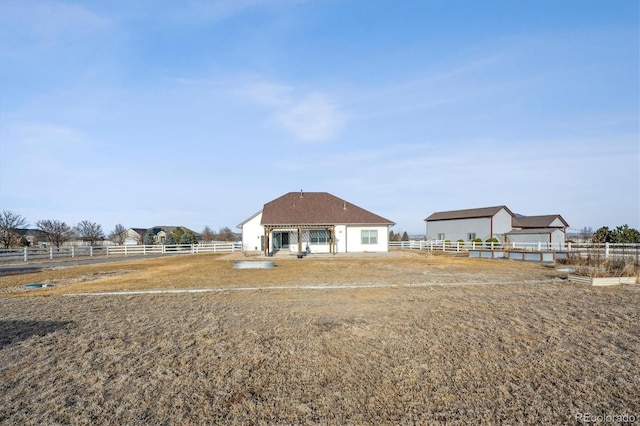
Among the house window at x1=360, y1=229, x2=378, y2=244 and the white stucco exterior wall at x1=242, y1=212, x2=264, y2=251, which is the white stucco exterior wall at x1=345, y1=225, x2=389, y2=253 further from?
the white stucco exterior wall at x1=242, y1=212, x2=264, y2=251

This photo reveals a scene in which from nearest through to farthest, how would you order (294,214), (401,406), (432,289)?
(401,406) < (432,289) < (294,214)

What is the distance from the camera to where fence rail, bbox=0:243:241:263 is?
28.0m

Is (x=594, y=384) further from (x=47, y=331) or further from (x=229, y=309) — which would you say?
(x=47, y=331)

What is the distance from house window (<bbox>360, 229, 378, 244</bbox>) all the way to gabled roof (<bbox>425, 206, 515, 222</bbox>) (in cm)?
1564

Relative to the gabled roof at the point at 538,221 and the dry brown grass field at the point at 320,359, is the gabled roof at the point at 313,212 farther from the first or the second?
the dry brown grass field at the point at 320,359

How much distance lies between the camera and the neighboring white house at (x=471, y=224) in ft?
129

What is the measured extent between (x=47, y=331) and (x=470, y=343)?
316 inches

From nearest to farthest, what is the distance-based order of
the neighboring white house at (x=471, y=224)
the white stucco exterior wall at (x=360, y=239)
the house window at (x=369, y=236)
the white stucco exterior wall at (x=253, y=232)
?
the white stucco exterior wall at (x=360, y=239), the house window at (x=369, y=236), the white stucco exterior wall at (x=253, y=232), the neighboring white house at (x=471, y=224)

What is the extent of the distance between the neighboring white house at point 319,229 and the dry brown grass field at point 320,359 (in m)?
21.1

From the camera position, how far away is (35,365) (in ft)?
17.0

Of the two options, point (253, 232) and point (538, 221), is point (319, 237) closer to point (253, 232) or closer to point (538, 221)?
point (253, 232)

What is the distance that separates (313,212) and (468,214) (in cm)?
2191

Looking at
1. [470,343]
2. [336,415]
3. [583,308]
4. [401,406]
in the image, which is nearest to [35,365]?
[336,415]

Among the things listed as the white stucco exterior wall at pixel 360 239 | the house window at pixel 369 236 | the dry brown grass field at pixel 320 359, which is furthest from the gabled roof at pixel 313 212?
the dry brown grass field at pixel 320 359
